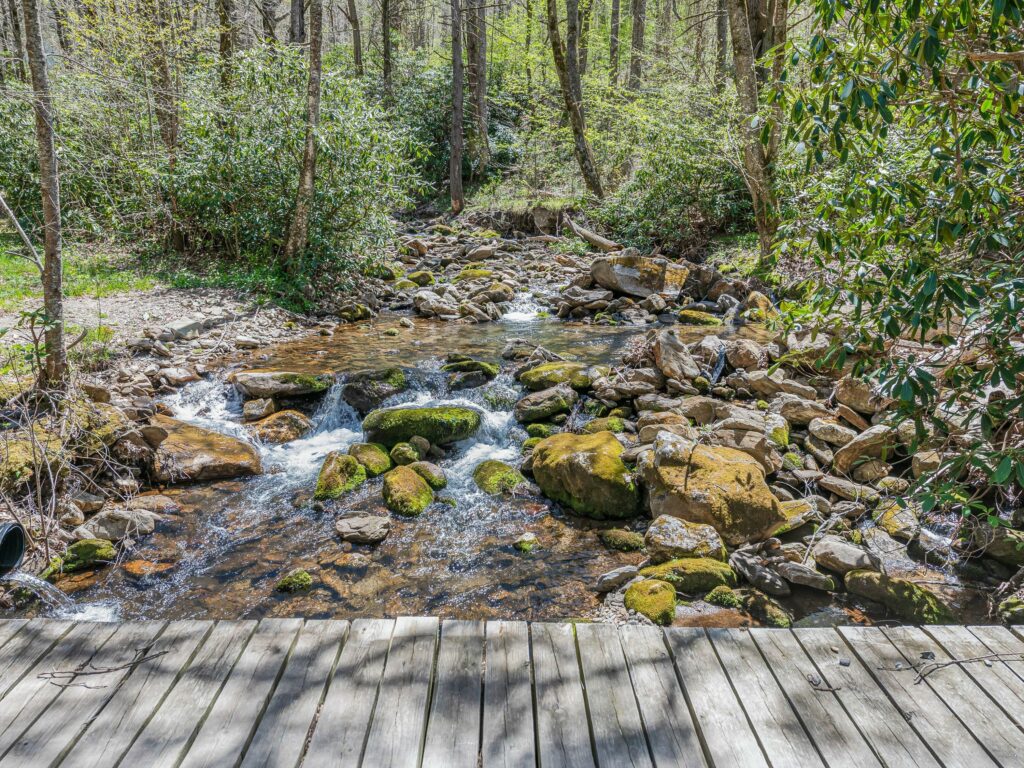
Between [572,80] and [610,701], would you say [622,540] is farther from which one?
[572,80]

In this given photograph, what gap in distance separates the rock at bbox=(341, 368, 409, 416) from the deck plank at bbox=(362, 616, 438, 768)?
15.5 ft

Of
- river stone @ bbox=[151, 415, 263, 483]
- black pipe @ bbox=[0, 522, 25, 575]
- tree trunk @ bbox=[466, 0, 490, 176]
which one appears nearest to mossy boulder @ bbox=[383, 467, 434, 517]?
river stone @ bbox=[151, 415, 263, 483]

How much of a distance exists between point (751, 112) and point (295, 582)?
30.1ft

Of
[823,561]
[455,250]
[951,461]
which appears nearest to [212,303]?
[455,250]

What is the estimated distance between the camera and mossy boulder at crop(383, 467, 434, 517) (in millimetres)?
5098

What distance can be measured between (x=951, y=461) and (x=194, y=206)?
1155 cm

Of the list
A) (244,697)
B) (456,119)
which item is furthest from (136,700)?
(456,119)

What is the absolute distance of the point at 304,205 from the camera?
32.7 ft

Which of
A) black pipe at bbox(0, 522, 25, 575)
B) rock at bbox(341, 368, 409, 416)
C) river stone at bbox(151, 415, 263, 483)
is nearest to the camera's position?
black pipe at bbox(0, 522, 25, 575)

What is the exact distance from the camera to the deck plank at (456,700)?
1803mm

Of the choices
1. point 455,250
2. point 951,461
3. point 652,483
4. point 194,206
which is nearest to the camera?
point 951,461

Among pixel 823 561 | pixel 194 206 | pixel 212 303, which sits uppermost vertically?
pixel 194 206

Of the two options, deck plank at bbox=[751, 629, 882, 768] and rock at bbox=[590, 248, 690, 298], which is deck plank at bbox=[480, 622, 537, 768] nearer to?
deck plank at bbox=[751, 629, 882, 768]

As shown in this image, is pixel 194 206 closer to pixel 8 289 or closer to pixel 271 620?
pixel 8 289
